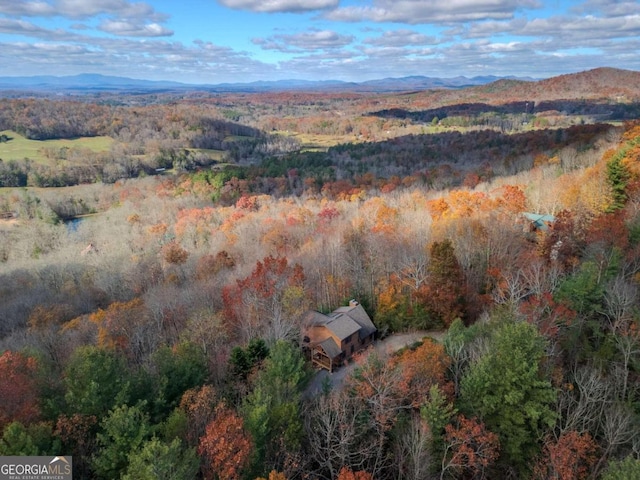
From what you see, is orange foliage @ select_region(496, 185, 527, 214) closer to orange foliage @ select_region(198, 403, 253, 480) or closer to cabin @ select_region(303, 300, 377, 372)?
cabin @ select_region(303, 300, 377, 372)

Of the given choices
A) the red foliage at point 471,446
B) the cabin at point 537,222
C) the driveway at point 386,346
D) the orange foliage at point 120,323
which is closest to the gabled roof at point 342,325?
the driveway at point 386,346

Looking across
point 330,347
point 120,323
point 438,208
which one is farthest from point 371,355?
point 438,208

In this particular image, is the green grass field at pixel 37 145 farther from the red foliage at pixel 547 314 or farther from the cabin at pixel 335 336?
the red foliage at pixel 547 314

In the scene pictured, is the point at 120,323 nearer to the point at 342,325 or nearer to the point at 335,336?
the point at 335,336

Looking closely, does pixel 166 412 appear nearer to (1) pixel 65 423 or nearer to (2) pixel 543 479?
(1) pixel 65 423

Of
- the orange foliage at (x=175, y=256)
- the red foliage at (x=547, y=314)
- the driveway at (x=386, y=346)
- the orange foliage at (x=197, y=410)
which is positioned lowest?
the orange foliage at (x=175, y=256)

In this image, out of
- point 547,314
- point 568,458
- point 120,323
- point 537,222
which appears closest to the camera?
point 568,458

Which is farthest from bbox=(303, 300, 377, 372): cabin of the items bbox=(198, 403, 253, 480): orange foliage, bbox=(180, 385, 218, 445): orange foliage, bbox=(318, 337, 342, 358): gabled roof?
bbox=(198, 403, 253, 480): orange foliage
